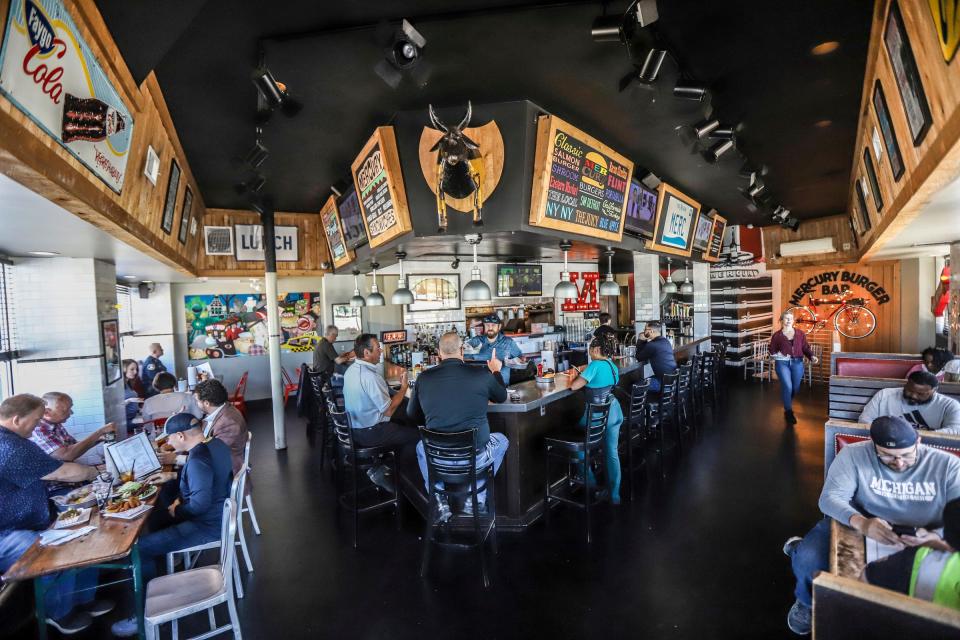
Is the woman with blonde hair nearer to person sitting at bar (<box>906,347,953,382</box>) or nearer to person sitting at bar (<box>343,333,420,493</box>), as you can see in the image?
person sitting at bar (<box>906,347,953,382</box>)

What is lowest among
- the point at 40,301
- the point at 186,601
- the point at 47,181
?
the point at 186,601

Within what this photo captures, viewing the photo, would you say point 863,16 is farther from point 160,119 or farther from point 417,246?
point 160,119

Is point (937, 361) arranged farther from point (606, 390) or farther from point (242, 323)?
point (242, 323)

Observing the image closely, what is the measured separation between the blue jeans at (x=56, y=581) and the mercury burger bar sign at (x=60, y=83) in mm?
2293

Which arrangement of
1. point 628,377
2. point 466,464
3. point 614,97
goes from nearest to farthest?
point 466,464 < point 614,97 < point 628,377

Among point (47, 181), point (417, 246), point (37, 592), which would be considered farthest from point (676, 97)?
point (37, 592)

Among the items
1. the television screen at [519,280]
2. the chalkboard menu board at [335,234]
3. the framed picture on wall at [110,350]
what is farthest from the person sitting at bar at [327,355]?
the television screen at [519,280]

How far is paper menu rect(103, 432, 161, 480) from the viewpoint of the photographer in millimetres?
3174

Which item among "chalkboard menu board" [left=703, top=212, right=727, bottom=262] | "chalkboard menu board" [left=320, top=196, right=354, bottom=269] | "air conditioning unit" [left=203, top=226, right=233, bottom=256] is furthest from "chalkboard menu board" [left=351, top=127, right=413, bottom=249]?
"chalkboard menu board" [left=703, top=212, right=727, bottom=262]

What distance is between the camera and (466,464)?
3.31 metres

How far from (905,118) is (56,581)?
19.0ft

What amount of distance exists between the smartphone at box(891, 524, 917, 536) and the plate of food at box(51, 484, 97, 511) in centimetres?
471

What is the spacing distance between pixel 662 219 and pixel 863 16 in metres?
3.83

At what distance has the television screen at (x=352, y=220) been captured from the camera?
5.50 meters
